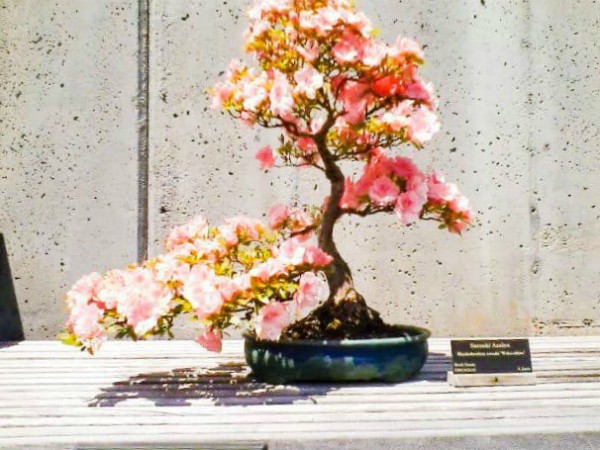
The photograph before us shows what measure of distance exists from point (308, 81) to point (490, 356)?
57 centimetres

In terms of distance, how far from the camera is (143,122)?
6.10ft

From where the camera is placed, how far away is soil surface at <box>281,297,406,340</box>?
1.15 metres

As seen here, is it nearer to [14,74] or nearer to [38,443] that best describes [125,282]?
[38,443]

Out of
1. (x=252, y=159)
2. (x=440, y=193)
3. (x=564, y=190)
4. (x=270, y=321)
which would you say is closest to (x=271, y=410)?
(x=270, y=321)

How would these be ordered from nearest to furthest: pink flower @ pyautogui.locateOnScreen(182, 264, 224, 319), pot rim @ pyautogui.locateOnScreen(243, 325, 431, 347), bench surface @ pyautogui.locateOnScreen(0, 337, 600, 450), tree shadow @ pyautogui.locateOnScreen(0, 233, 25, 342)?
bench surface @ pyautogui.locateOnScreen(0, 337, 600, 450) < pink flower @ pyautogui.locateOnScreen(182, 264, 224, 319) < pot rim @ pyautogui.locateOnScreen(243, 325, 431, 347) < tree shadow @ pyautogui.locateOnScreen(0, 233, 25, 342)

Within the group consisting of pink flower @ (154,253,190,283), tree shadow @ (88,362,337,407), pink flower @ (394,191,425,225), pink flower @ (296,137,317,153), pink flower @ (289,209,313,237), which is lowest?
tree shadow @ (88,362,337,407)

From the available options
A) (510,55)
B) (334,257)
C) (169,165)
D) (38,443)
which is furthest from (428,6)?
(38,443)

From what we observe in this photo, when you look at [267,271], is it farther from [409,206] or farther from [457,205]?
[457,205]

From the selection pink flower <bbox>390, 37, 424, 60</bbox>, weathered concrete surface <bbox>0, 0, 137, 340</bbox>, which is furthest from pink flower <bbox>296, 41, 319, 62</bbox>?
weathered concrete surface <bbox>0, 0, 137, 340</bbox>

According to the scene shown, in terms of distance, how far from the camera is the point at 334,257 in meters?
1.22

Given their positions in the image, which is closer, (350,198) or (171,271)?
(171,271)

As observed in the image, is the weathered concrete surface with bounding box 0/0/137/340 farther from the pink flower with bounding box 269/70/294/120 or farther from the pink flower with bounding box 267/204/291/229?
the pink flower with bounding box 269/70/294/120

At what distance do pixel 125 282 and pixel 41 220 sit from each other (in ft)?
2.84

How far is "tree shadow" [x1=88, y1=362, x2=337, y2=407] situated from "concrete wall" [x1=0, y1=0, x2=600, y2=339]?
2.14ft
